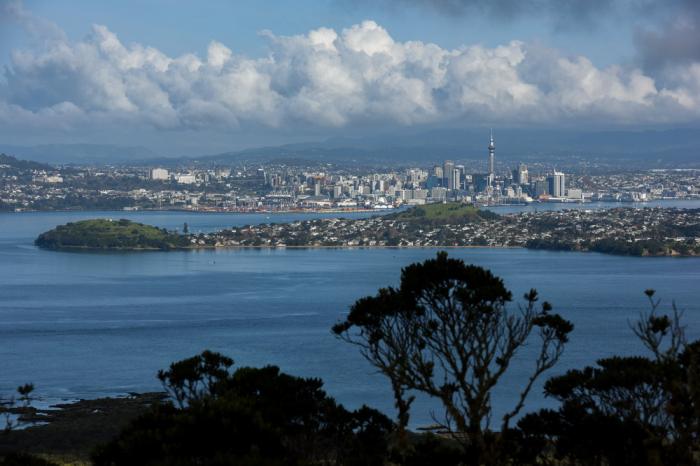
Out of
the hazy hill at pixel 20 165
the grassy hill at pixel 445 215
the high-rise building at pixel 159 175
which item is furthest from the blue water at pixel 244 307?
Result: the hazy hill at pixel 20 165

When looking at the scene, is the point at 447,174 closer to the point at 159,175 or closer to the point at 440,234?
the point at 159,175

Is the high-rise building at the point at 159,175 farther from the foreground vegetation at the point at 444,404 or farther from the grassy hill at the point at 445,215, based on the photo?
the foreground vegetation at the point at 444,404

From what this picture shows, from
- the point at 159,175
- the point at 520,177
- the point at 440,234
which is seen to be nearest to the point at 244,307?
the point at 440,234

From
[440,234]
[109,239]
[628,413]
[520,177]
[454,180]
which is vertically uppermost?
[520,177]

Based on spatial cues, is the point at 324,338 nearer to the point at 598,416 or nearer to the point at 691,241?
the point at 598,416

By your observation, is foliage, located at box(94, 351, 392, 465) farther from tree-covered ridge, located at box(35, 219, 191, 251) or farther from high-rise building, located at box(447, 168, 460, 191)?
high-rise building, located at box(447, 168, 460, 191)

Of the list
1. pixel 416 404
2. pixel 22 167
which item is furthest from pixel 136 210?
pixel 416 404
